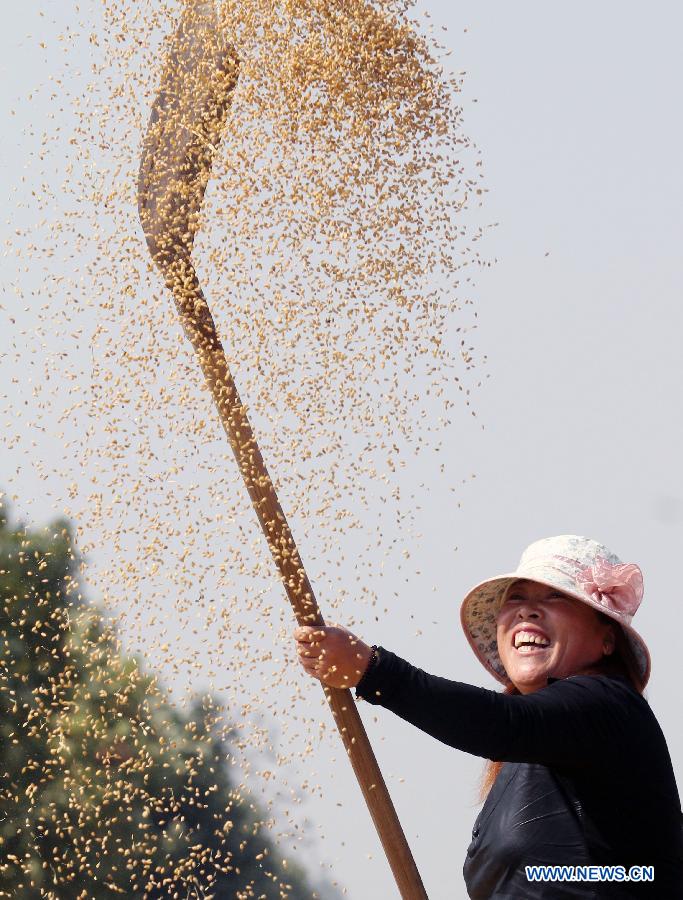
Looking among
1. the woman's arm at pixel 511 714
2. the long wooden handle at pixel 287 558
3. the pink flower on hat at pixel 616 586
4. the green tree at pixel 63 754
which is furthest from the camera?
the green tree at pixel 63 754

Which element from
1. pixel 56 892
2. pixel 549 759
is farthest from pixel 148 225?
pixel 56 892

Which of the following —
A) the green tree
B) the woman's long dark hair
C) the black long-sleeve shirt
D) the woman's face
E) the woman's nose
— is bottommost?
the black long-sleeve shirt

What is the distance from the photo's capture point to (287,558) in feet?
6.96

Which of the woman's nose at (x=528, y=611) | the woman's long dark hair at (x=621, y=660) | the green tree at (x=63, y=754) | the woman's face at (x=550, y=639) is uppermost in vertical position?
the green tree at (x=63, y=754)

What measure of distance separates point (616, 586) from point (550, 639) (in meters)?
0.15

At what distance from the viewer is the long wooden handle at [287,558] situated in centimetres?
208

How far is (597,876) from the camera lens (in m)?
1.69

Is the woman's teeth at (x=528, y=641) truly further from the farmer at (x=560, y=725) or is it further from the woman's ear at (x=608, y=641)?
the woman's ear at (x=608, y=641)

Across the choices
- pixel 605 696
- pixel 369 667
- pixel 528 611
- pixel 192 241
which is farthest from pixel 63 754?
pixel 605 696

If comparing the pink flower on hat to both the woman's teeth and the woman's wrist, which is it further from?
the woman's wrist

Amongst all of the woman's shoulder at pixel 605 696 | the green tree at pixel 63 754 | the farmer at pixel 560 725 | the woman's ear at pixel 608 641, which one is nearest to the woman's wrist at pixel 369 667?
the farmer at pixel 560 725

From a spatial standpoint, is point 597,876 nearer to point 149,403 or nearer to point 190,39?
point 149,403

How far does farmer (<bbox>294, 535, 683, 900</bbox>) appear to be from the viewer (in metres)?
1.68

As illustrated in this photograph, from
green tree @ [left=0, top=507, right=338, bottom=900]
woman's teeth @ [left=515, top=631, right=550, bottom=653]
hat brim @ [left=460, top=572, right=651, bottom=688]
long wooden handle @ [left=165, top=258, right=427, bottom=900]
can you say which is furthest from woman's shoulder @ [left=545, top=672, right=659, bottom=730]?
green tree @ [left=0, top=507, right=338, bottom=900]
